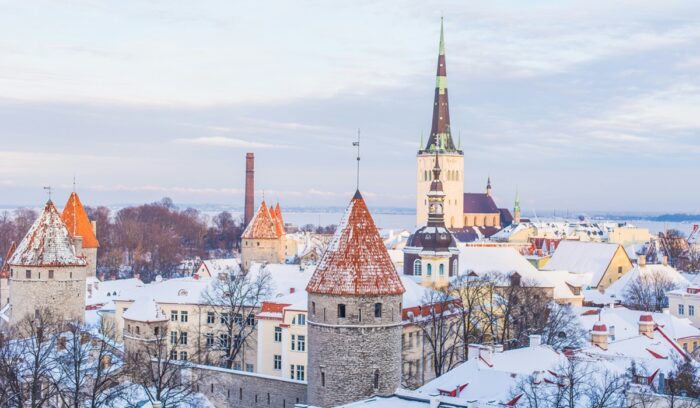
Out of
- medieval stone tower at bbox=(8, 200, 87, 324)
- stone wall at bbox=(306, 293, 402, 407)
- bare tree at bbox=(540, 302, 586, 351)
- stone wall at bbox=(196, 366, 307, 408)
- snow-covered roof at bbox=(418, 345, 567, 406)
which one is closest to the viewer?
stone wall at bbox=(306, 293, 402, 407)

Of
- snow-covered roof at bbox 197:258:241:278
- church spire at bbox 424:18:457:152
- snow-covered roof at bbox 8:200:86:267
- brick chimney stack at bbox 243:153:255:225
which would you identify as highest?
church spire at bbox 424:18:457:152

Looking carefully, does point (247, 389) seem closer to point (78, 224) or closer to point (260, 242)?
point (78, 224)

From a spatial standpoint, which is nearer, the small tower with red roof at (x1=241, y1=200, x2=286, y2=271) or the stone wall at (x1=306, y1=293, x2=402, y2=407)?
the stone wall at (x1=306, y1=293, x2=402, y2=407)

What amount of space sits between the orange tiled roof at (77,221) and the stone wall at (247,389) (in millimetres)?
30505

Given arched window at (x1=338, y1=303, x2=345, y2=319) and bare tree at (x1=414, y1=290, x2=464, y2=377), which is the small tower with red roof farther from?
arched window at (x1=338, y1=303, x2=345, y2=319)

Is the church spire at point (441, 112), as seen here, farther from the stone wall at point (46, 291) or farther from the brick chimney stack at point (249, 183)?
the stone wall at point (46, 291)

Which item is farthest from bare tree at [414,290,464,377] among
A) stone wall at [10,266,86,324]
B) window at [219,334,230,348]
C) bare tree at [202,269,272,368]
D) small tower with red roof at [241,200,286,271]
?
small tower with red roof at [241,200,286,271]

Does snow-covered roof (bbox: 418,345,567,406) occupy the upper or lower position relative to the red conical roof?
lower

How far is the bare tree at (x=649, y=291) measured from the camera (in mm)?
60188

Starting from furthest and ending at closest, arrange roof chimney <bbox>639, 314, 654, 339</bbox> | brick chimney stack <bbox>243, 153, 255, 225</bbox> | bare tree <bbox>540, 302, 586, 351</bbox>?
brick chimney stack <bbox>243, 153, 255, 225</bbox>
bare tree <bbox>540, 302, 586, 351</bbox>
roof chimney <bbox>639, 314, 654, 339</bbox>

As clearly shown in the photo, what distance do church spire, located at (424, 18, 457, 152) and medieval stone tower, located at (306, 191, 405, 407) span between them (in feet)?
254

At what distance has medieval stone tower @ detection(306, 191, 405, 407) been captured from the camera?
2650 centimetres

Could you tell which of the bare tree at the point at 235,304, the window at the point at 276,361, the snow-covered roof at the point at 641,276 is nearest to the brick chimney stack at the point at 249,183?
the snow-covered roof at the point at 641,276

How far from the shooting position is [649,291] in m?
62.4
